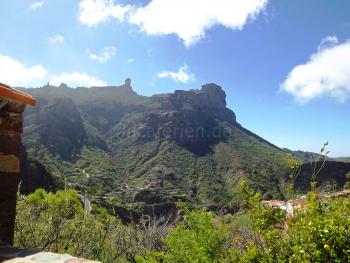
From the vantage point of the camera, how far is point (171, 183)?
294ft

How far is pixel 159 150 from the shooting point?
11106 cm

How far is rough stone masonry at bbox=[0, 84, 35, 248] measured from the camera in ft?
14.1

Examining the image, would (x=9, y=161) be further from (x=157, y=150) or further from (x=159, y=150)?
(x=157, y=150)

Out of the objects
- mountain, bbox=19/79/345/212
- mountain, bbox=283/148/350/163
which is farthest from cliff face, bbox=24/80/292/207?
mountain, bbox=283/148/350/163

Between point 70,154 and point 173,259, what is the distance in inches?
4077

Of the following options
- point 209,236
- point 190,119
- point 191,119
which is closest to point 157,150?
point 190,119

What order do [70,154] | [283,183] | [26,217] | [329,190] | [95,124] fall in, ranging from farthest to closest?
[95,124] → [70,154] → [283,183] → [26,217] → [329,190]

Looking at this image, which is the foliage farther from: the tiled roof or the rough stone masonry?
the tiled roof

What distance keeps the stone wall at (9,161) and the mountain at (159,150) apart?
200 feet

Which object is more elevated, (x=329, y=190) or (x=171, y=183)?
(x=329, y=190)

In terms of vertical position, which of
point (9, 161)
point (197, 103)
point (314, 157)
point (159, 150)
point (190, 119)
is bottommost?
point (9, 161)

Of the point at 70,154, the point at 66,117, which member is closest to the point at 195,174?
the point at 70,154

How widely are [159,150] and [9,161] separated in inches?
4203

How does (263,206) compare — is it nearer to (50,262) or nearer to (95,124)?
(50,262)
